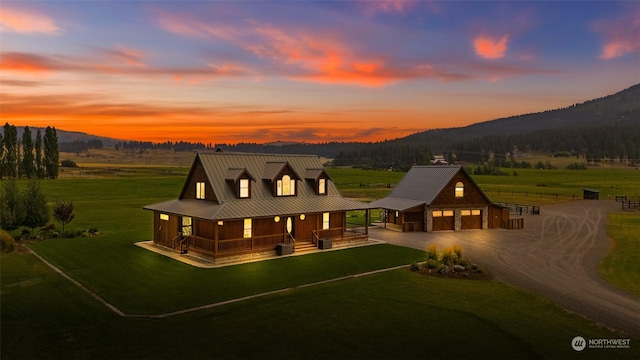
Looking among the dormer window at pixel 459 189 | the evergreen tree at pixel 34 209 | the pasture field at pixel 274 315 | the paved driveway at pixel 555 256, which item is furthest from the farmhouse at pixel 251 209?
the dormer window at pixel 459 189

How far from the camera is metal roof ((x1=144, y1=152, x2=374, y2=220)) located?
101 feet

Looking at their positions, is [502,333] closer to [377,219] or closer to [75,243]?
[75,243]

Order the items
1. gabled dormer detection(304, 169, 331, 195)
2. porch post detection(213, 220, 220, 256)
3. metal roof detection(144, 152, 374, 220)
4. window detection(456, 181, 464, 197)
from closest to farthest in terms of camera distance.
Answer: porch post detection(213, 220, 220, 256) < metal roof detection(144, 152, 374, 220) < gabled dormer detection(304, 169, 331, 195) < window detection(456, 181, 464, 197)

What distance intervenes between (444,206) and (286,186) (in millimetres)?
18053

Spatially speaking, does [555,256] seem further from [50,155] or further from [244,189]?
[50,155]

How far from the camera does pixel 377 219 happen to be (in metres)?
51.6

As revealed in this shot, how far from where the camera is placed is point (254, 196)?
33188mm

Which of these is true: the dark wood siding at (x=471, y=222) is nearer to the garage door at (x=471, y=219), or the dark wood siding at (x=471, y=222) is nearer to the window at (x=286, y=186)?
the garage door at (x=471, y=219)

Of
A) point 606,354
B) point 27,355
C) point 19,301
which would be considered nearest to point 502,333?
point 606,354

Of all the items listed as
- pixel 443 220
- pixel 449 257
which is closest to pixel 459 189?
pixel 443 220

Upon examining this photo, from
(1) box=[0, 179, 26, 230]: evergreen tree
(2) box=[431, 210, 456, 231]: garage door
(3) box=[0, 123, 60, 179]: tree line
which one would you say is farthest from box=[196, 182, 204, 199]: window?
(3) box=[0, 123, 60, 179]: tree line

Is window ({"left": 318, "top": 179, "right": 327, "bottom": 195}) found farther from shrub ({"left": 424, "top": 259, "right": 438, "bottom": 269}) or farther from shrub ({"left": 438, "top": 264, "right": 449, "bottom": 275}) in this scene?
shrub ({"left": 438, "top": 264, "right": 449, "bottom": 275})

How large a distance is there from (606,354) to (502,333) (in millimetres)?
3297

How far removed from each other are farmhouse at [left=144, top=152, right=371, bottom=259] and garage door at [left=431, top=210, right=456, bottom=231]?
1062cm
